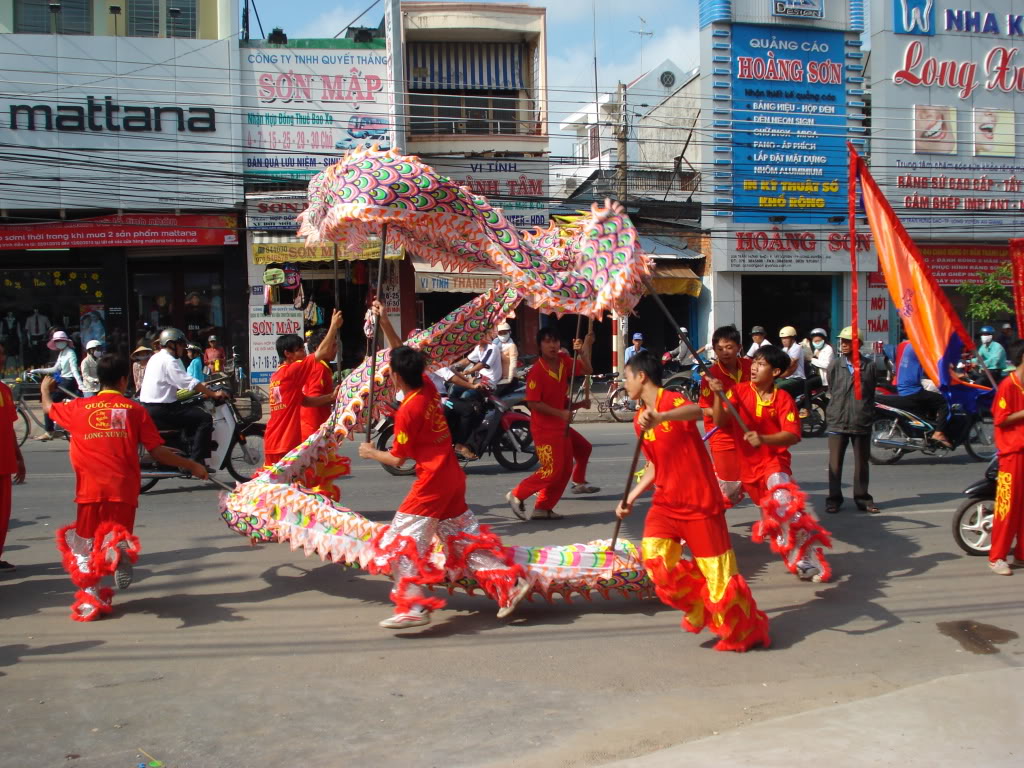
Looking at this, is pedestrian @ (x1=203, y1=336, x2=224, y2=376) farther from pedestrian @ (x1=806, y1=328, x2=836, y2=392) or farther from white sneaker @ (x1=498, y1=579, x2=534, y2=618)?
white sneaker @ (x1=498, y1=579, x2=534, y2=618)

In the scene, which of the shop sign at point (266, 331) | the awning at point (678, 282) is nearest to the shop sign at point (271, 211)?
the shop sign at point (266, 331)

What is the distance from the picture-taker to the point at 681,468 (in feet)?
15.5

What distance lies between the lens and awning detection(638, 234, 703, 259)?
21.1m

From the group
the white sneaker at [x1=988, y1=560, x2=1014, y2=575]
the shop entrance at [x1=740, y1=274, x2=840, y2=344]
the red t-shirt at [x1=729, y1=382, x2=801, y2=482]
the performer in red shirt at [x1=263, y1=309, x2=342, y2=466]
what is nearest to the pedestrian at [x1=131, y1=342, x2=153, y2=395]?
the performer in red shirt at [x1=263, y1=309, x2=342, y2=466]

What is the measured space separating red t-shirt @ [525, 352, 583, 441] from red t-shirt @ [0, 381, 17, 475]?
380 centimetres

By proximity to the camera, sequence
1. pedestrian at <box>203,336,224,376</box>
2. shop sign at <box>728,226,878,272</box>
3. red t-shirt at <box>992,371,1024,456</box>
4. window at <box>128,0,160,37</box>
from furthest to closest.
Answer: shop sign at <box>728,226,878,272</box> < window at <box>128,0,160,37</box> < pedestrian at <box>203,336,224,376</box> < red t-shirt at <box>992,371,1024,456</box>

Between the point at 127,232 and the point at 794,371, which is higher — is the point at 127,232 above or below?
above

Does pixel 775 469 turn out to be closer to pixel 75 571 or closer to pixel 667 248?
pixel 75 571

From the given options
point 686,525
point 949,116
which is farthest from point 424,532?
point 949,116

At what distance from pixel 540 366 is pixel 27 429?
9.55 m

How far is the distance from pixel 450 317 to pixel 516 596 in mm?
2411

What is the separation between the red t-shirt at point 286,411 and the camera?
7508 millimetres

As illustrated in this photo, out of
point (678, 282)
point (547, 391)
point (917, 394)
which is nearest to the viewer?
point (547, 391)

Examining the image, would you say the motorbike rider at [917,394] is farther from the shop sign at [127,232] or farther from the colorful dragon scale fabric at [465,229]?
the shop sign at [127,232]
